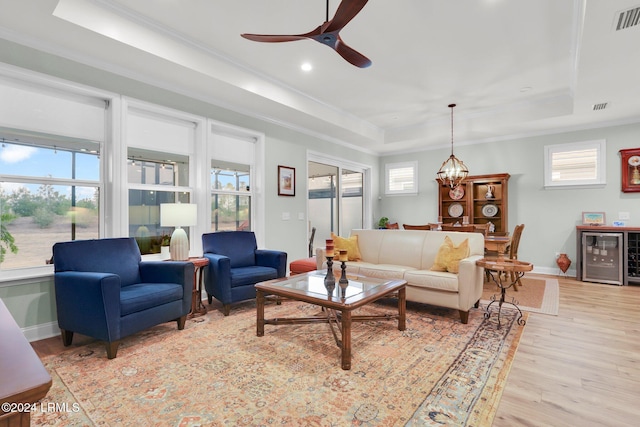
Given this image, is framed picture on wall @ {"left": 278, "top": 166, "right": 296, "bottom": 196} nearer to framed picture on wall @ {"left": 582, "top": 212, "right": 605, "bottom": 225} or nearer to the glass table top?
the glass table top

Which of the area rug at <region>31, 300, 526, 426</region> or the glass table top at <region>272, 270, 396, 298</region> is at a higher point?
the glass table top at <region>272, 270, 396, 298</region>

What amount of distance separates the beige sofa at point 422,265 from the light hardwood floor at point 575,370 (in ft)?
2.07

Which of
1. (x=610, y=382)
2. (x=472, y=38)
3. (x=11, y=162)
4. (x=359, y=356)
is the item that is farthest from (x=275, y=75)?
(x=610, y=382)

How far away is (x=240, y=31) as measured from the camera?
3.28m

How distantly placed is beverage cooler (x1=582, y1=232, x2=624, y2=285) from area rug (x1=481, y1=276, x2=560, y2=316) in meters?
0.57

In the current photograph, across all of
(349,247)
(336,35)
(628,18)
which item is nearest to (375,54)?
(336,35)

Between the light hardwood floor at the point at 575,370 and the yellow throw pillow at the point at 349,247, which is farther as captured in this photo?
the yellow throw pillow at the point at 349,247

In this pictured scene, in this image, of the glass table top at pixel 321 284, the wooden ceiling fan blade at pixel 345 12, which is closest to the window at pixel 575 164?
the glass table top at pixel 321 284

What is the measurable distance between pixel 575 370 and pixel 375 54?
3484 mm

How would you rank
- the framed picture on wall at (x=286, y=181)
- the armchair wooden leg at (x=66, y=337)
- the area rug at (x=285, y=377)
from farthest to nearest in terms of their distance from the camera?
1. the framed picture on wall at (x=286, y=181)
2. the armchair wooden leg at (x=66, y=337)
3. the area rug at (x=285, y=377)

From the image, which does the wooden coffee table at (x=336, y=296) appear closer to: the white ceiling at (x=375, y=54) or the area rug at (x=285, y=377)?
the area rug at (x=285, y=377)

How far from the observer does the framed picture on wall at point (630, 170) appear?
5.21m

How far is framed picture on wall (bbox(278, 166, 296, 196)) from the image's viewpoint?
17.5 ft

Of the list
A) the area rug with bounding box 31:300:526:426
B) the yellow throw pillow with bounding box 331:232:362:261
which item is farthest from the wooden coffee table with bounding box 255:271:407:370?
the yellow throw pillow with bounding box 331:232:362:261
